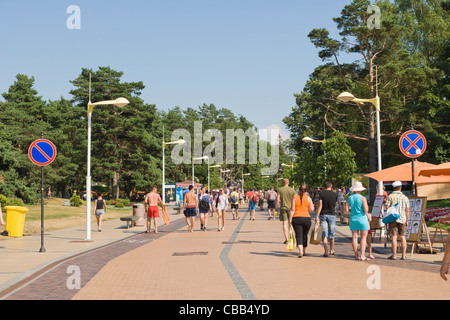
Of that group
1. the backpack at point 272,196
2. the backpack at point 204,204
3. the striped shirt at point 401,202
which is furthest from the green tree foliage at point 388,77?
the striped shirt at point 401,202

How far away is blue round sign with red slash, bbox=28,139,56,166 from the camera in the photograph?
14.9 m

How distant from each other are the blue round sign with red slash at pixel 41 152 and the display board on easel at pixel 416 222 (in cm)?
983

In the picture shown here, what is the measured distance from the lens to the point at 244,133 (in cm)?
12250

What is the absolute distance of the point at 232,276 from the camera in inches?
373

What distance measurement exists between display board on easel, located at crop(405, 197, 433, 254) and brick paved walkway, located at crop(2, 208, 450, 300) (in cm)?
94

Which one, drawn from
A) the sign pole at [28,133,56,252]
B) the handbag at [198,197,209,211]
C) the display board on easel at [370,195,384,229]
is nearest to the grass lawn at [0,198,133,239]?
the handbag at [198,197,209,211]

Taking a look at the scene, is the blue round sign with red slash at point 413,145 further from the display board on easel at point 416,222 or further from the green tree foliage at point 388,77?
the green tree foliage at point 388,77

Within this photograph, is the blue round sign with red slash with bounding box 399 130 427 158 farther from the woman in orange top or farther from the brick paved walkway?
the woman in orange top

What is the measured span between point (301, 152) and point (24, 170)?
101ft

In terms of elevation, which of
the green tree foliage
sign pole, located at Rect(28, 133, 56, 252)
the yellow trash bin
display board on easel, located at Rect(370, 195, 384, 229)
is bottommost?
the yellow trash bin

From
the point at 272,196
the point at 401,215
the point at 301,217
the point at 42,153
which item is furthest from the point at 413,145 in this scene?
the point at 272,196

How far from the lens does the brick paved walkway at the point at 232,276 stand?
7.73 metres

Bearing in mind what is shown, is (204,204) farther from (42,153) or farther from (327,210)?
(327,210)
